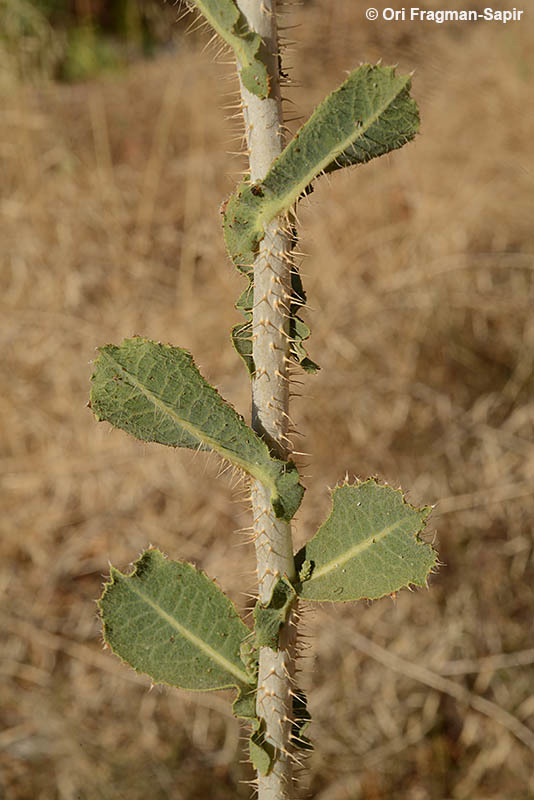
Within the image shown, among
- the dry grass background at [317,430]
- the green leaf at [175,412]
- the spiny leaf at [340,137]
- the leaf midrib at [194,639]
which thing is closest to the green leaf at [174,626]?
the leaf midrib at [194,639]

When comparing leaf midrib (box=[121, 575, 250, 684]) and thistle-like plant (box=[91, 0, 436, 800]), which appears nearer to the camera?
thistle-like plant (box=[91, 0, 436, 800])

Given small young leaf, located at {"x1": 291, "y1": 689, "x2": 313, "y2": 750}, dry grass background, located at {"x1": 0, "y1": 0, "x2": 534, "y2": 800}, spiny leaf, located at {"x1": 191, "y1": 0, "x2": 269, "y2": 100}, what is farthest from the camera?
dry grass background, located at {"x1": 0, "y1": 0, "x2": 534, "y2": 800}

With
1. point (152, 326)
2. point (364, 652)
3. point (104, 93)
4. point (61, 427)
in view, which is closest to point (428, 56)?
point (104, 93)

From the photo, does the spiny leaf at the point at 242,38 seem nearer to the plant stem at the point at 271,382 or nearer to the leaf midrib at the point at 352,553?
the plant stem at the point at 271,382

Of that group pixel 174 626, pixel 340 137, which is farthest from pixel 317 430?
pixel 340 137

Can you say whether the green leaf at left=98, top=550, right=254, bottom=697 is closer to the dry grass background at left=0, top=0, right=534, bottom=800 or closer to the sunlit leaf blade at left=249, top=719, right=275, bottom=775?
the sunlit leaf blade at left=249, top=719, right=275, bottom=775

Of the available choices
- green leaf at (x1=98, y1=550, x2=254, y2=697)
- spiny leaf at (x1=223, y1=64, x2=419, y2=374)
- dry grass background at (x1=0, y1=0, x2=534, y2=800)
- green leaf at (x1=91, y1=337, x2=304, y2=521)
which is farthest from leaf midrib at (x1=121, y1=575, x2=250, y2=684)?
dry grass background at (x1=0, y1=0, x2=534, y2=800)

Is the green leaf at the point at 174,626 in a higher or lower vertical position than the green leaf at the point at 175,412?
lower
